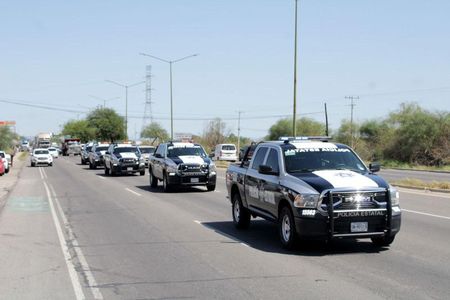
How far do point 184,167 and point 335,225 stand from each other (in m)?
13.8

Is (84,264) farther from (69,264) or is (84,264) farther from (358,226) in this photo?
(358,226)

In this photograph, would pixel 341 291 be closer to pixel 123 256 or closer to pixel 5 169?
pixel 123 256

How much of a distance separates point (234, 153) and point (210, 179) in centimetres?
3476

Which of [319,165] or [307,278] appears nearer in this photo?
[307,278]

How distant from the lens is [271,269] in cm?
896

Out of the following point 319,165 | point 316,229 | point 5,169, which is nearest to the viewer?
point 316,229

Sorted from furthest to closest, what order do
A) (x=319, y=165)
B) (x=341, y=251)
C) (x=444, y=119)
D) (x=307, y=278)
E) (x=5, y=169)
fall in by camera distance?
1. (x=444, y=119)
2. (x=5, y=169)
3. (x=319, y=165)
4. (x=341, y=251)
5. (x=307, y=278)

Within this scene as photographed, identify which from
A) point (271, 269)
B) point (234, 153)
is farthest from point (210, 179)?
point (234, 153)

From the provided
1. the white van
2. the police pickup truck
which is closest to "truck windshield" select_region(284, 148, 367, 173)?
the police pickup truck

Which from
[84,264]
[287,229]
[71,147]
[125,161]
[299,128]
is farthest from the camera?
[299,128]

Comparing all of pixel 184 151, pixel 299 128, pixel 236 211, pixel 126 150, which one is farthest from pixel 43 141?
pixel 236 211

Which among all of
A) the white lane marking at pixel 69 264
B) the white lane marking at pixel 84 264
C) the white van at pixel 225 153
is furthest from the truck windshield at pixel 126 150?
the white van at pixel 225 153

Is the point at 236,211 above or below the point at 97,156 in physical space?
below

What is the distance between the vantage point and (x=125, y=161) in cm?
3516
